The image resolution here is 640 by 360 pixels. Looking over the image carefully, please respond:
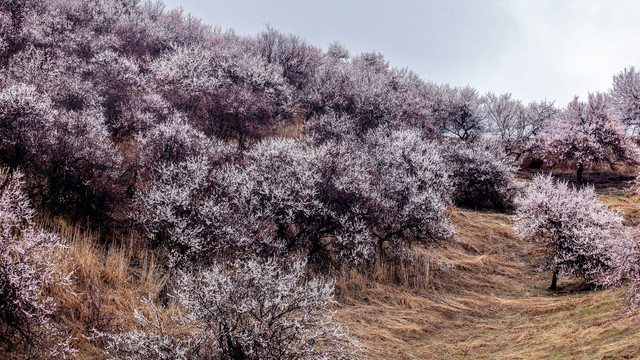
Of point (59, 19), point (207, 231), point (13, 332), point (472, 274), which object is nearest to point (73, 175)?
point (207, 231)

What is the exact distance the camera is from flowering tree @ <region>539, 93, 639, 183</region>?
20906 mm

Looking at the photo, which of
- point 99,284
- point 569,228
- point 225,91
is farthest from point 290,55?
point 99,284

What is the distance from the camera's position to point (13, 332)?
14.7 ft

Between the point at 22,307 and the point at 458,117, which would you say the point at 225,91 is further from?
the point at 458,117

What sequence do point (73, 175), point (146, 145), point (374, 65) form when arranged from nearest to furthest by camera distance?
point (73, 175) → point (146, 145) → point (374, 65)

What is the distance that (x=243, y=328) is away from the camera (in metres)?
4.59

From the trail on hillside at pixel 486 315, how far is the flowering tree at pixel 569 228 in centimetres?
65

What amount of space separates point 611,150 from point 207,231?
23008 mm

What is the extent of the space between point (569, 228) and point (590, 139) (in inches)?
607

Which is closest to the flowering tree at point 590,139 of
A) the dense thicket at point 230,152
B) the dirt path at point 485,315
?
the dense thicket at point 230,152

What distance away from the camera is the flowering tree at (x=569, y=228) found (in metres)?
8.59

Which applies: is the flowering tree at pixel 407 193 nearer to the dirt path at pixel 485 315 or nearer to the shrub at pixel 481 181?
the dirt path at pixel 485 315

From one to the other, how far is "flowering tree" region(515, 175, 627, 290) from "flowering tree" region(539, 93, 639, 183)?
1394cm

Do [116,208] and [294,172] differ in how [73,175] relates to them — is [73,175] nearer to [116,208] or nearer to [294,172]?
[116,208]
